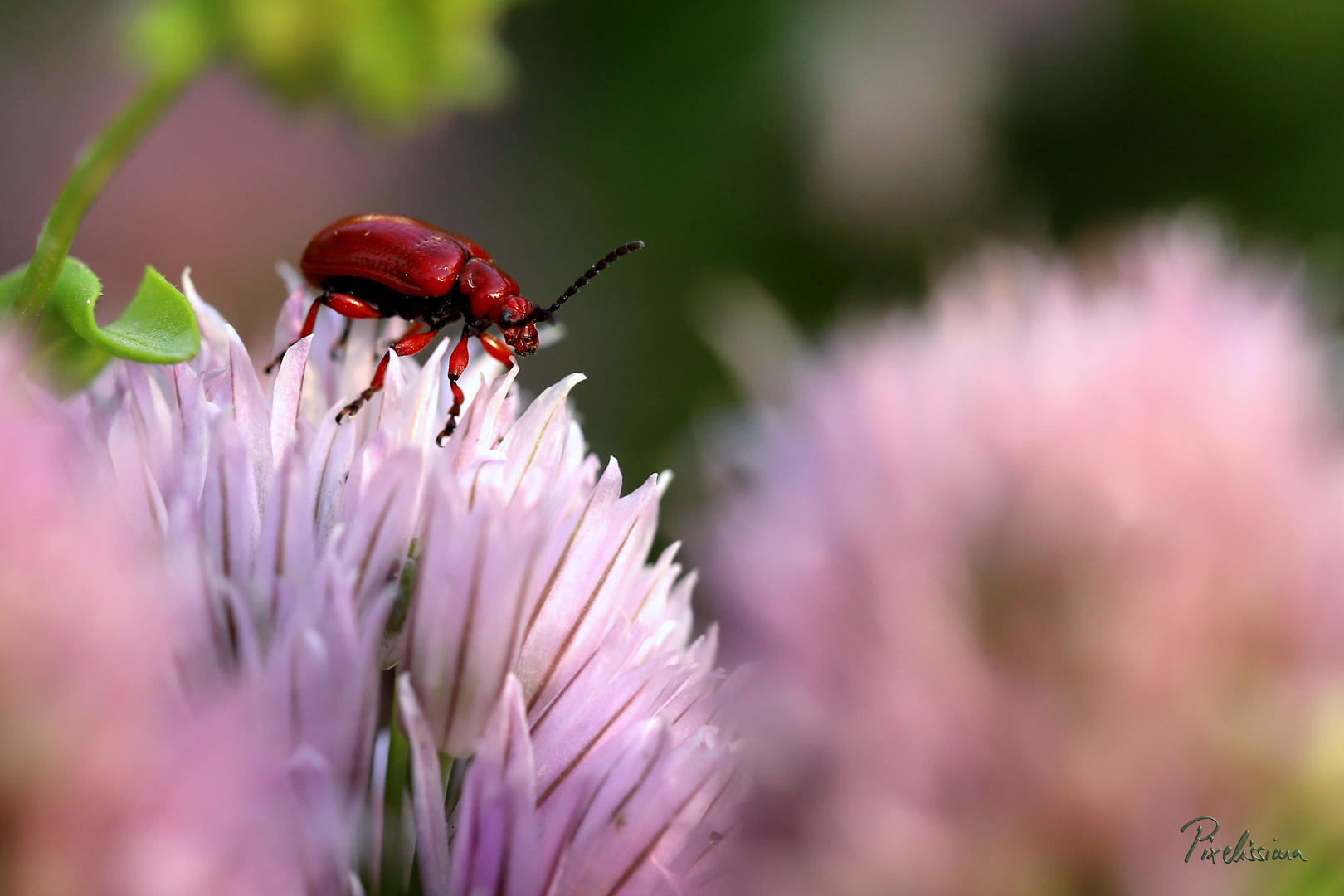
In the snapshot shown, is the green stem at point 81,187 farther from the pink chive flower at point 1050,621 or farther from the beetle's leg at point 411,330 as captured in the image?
the pink chive flower at point 1050,621

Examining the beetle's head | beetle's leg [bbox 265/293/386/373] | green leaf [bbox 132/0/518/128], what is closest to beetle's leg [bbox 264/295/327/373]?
beetle's leg [bbox 265/293/386/373]

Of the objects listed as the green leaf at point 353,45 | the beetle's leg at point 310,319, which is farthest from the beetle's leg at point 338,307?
the green leaf at point 353,45

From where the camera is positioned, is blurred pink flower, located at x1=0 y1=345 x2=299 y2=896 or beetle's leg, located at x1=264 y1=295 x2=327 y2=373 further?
beetle's leg, located at x1=264 y1=295 x2=327 y2=373

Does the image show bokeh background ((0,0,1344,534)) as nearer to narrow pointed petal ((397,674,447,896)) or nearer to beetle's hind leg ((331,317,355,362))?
beetle's hind leg ((331,317,355,362))

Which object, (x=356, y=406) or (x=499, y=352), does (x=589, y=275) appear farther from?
(x=356, y=406)

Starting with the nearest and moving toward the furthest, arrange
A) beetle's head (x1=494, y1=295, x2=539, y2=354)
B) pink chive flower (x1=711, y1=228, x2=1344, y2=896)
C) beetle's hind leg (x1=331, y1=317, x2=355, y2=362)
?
pink chive flower (x1=711, y1=228, x2=1344, y2=896) < beetle's hind leg (x1=331, y1=317, x2=355, y2=362) < beetle's head (x1=494, y1=295, x2=539, y2=354)

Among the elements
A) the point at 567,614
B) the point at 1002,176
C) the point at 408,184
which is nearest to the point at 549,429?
the point at 567,614

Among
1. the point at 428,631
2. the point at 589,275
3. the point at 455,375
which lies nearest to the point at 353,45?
the point at 589,275
